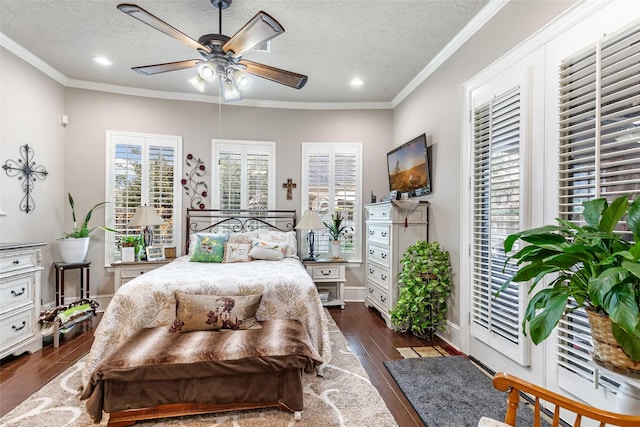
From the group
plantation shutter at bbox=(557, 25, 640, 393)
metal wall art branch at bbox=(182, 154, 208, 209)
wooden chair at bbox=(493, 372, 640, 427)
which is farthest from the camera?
metal wall art branch at bbox=(182, 154, 208, 209)

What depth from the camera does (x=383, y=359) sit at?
9.69 feet

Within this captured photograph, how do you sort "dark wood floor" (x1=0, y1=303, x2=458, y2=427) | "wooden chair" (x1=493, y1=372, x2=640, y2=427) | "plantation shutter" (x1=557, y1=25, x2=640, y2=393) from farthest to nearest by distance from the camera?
1. "dark wood floor" (x1=0, y1=303, x2=458, y2=427)
2. "plantation shutter" (x1=557, y1=25, x2=640, y2=393)
3. "wooden chair" (x1=493, y1=372, x2=640, y2=427)

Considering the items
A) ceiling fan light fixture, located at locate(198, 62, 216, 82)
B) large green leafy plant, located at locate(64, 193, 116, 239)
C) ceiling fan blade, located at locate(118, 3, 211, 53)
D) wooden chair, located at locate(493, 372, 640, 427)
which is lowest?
wooden chair, located at locate(493, 372, 640, 427)

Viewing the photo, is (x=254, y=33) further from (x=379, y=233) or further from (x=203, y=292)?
(x=379, y=233)

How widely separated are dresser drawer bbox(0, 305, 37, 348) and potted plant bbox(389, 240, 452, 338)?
12.3 ft

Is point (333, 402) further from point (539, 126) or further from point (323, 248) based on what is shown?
point (323, 248)

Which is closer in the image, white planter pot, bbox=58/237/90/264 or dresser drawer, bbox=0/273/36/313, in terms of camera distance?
dresser drawer, bbox=0/273/36/313

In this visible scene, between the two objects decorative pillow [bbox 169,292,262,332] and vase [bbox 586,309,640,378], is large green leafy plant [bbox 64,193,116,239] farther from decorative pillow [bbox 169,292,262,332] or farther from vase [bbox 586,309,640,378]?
vase [bbox 586,309,640,378]

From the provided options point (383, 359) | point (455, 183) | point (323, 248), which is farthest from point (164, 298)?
point (455, 183)

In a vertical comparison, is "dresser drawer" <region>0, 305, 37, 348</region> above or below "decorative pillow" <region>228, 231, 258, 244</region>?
below

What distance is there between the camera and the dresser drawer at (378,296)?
3946 mm

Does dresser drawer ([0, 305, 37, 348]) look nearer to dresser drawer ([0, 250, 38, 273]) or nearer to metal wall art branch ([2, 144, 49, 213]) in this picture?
dresser drawer ([0, 250, 38, 273])

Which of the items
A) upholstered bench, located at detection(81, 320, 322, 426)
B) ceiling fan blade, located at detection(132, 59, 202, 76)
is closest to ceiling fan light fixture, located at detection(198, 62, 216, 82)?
ceiling fan blade, located at detection(132, 59, 202, 76)

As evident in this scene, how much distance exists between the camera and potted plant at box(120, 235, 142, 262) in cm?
427
